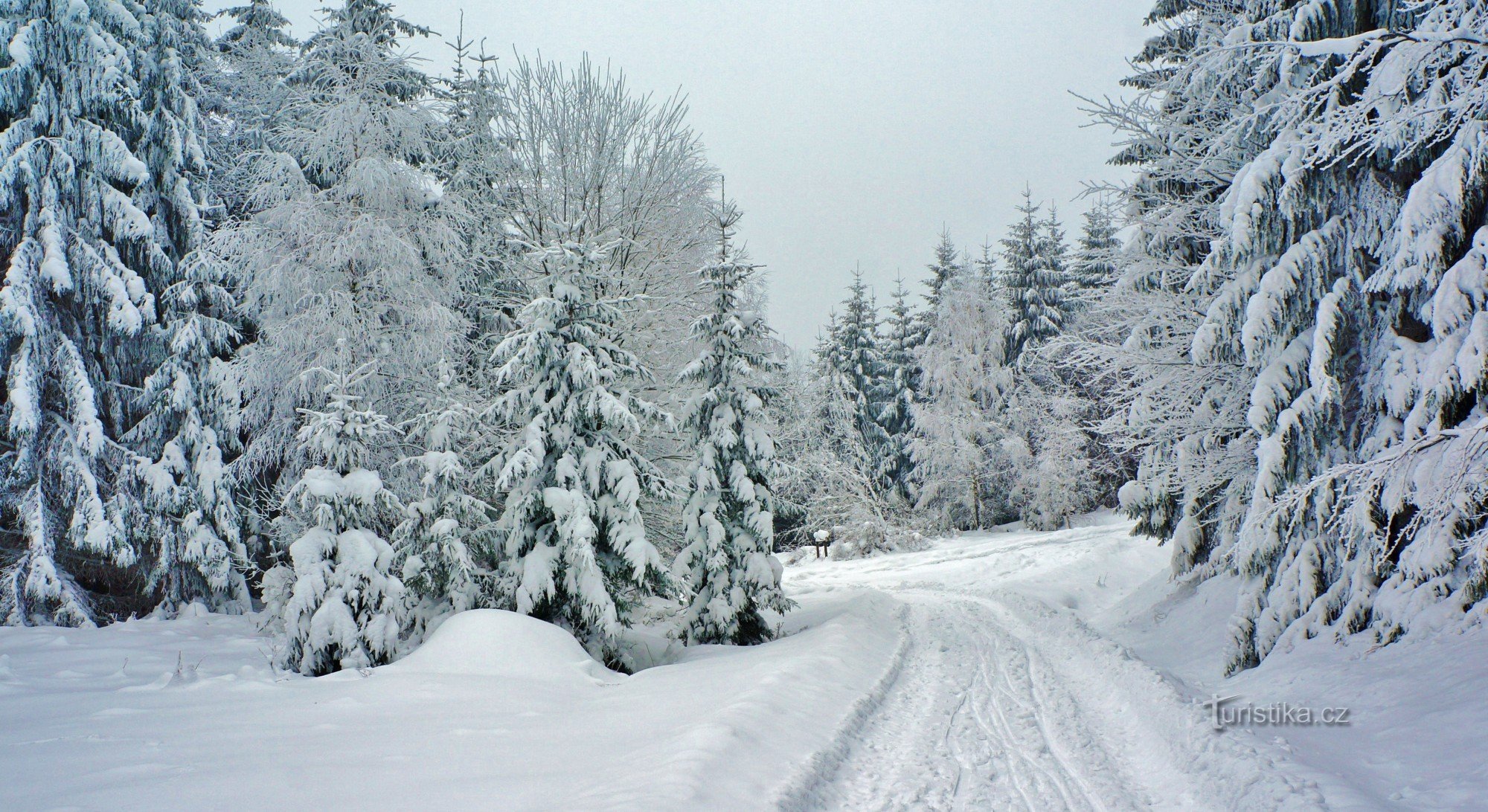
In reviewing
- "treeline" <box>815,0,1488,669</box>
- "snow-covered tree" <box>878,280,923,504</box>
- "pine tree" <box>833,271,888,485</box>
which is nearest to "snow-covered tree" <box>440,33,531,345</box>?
"treeline" <box>815,0,1488,669</box>

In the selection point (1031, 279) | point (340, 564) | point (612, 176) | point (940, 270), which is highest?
point (940, 270)

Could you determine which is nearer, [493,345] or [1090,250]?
[493,345]

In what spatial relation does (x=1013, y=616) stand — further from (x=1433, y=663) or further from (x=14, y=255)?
(x=14, y=255)

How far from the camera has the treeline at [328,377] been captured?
36.5 feet

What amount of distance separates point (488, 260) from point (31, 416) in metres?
7.91

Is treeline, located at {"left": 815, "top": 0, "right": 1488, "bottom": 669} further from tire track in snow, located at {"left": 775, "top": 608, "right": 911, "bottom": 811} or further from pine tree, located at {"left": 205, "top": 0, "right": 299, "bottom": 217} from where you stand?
pine tree, located at {"left": 205, "top": 0, "right": 299, "bottom": 217}

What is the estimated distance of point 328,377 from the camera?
12.2m

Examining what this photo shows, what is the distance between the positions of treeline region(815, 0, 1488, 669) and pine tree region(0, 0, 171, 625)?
16.0m

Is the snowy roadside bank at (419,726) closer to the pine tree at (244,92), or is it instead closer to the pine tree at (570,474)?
the pine tree at (570,474)

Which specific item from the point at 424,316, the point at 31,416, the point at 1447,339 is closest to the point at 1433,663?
the point at 1447,339

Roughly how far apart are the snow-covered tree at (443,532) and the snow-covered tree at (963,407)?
21885mm

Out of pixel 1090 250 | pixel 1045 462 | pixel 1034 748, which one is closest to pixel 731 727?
pixel 1034 748

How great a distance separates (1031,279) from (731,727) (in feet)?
102

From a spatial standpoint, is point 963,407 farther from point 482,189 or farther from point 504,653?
point 504,653
